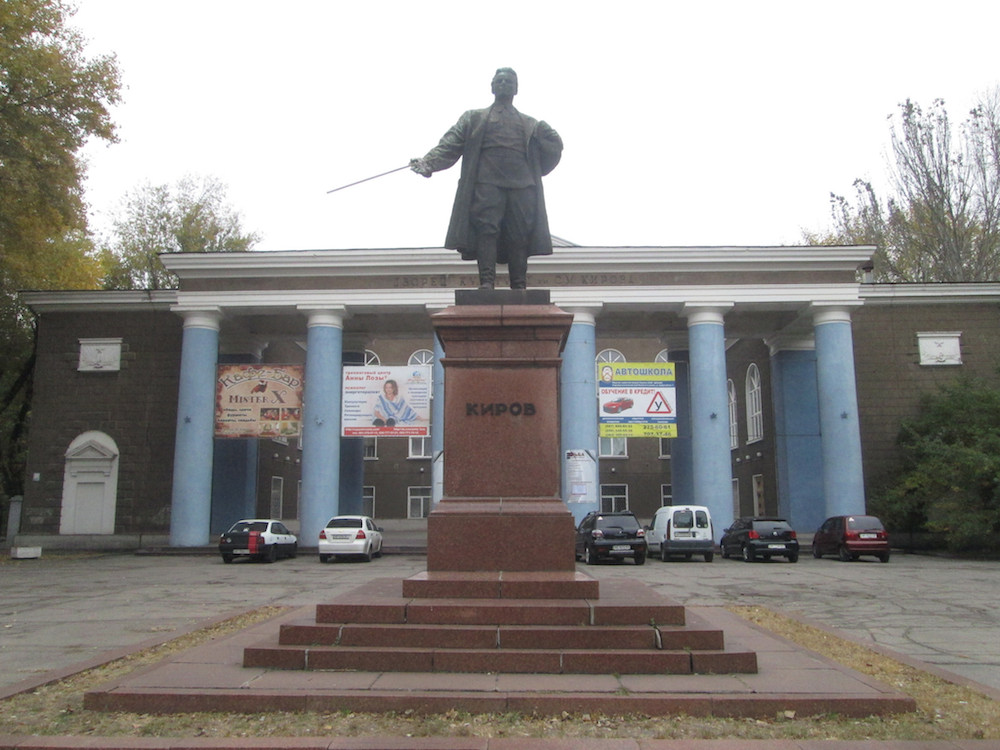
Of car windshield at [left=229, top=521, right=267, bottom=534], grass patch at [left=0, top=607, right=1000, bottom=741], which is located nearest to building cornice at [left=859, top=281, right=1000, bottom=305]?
car windshield at [left=229, top=521, right=267, bottom=534]

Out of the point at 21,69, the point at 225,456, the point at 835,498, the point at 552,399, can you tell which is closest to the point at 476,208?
the point at 552,399

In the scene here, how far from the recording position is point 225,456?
105 feet

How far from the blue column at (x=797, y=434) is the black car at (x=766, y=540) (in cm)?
748

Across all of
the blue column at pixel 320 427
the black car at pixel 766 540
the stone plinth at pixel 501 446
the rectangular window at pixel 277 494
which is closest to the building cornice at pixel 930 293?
the black car at pixel 766 540

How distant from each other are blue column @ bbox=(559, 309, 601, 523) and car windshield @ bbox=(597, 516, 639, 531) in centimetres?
392

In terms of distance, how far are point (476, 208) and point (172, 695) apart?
18.9 ft

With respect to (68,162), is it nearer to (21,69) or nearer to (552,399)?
(21,69)

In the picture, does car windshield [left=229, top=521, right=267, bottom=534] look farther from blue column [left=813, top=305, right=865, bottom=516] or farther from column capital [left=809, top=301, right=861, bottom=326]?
column capital [left=809, top=301, right=861, bottom=326]

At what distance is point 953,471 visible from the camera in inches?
984

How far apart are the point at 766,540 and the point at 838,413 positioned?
6.17 metres

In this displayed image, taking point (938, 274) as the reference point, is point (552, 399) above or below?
below

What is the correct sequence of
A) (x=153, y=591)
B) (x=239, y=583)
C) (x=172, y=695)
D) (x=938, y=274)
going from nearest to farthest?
(x=172, y=695) → (x=153, y=591) → (x=239, y=583) → (x=938, y=274)

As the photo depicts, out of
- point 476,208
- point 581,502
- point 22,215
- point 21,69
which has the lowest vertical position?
point 581,502

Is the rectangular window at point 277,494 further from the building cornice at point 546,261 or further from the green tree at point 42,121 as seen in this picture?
the green tree at point 42,121
